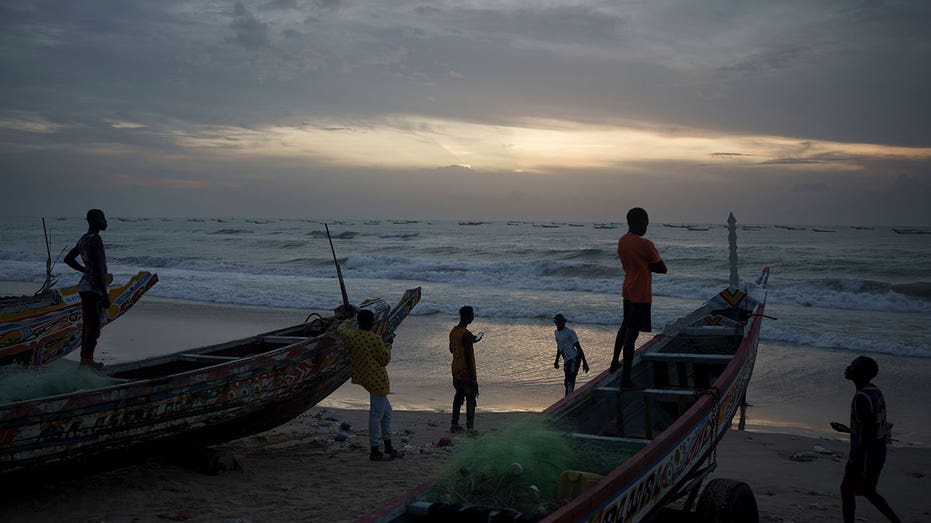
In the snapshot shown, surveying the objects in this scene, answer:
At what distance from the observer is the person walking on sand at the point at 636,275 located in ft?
19.1

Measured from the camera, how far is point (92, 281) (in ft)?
A: 24.7

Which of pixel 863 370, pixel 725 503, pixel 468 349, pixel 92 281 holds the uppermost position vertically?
pixel 92 281

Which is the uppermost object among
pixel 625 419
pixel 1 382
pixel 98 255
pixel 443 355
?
pixel 98 255

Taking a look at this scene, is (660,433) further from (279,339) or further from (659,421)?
(279,339)

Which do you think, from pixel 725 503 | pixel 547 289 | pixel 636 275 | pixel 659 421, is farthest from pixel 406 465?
pixel 547 289

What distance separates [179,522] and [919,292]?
2923cm

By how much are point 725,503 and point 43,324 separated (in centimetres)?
956

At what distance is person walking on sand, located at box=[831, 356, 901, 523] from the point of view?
4957 mm

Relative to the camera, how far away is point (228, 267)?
39.1 m

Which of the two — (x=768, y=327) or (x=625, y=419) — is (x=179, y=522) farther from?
(x=768, y=327)

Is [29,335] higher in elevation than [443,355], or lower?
higher

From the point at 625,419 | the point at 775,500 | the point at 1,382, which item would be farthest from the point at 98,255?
the point at 775,500

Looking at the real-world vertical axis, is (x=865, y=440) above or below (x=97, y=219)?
below

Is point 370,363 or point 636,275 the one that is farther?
point 370,363
